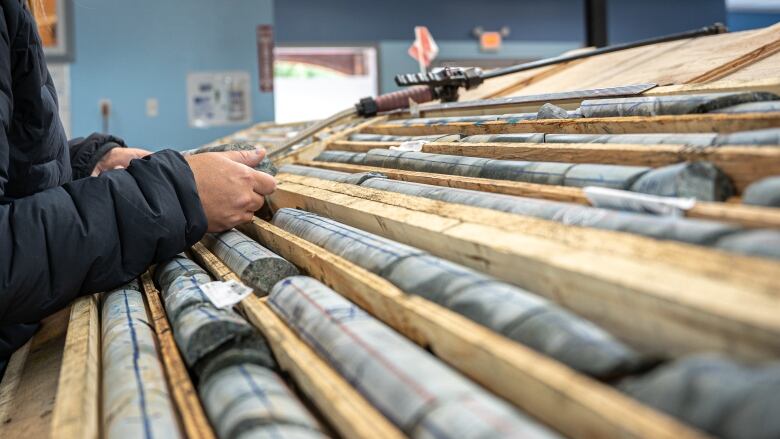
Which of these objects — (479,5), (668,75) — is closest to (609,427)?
(668,75)

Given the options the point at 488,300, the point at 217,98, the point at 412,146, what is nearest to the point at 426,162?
the point at 412,146

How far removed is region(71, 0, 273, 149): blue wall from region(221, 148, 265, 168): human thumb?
4.70m

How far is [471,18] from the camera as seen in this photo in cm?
875

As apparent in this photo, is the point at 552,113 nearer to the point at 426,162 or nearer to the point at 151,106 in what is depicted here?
the point at 426,162

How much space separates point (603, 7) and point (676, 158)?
306cm

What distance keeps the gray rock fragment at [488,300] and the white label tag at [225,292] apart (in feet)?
0.61

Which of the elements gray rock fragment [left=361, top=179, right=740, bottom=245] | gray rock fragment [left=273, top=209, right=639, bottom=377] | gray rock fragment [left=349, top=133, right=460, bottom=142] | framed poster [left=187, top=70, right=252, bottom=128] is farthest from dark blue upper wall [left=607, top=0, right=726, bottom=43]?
gray rock fragment [left=273, top=209, right=639, bottom=377]

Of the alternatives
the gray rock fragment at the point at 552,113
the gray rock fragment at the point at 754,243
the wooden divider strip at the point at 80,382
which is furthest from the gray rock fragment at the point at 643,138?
the wooden divider strip at the point at 80,382

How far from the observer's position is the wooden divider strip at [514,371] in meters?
0.53

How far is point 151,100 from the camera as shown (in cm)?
607

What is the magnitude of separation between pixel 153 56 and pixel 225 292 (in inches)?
219

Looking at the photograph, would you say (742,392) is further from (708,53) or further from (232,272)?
(708,53)

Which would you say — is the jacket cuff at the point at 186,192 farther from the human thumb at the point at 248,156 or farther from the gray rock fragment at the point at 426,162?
the gray rock fragment at the point at 426,162

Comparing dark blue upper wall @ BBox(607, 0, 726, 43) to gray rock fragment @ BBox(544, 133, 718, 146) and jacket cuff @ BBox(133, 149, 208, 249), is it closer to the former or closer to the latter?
gray rock fragment @ BBox(544, 133, 718, 146)
